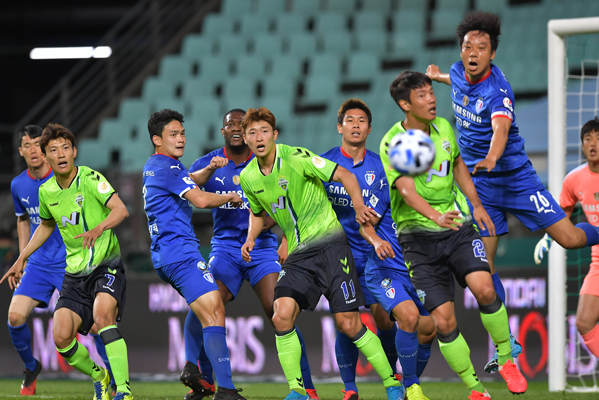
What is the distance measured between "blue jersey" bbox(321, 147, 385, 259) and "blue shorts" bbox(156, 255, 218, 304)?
1144mm

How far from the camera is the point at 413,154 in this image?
4.14 meters

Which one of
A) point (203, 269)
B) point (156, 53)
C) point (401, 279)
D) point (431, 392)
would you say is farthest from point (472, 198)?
point (156, 53)

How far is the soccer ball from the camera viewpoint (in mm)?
4137

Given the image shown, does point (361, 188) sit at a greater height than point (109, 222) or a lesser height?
greater

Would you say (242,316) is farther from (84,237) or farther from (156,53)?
(156,53)

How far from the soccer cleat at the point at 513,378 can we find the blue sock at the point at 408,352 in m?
0.69

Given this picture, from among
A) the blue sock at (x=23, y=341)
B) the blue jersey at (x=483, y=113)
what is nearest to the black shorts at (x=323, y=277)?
the blue jersey at (x=483, y=113)

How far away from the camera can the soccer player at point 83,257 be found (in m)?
5.12

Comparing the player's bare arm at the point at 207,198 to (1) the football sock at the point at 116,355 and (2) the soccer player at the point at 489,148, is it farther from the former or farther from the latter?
(2) the soccer player at the point at 489,148

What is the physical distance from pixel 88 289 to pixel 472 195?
9.89ft

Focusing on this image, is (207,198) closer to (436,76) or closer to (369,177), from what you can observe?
(369,177)

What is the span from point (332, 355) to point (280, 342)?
3.76m

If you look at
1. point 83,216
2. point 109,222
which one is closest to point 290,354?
point 109,222

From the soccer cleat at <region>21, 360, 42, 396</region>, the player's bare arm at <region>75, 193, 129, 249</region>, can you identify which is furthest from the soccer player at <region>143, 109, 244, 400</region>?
the soccer cleat at <region>21, 360, 42, 396</region>
